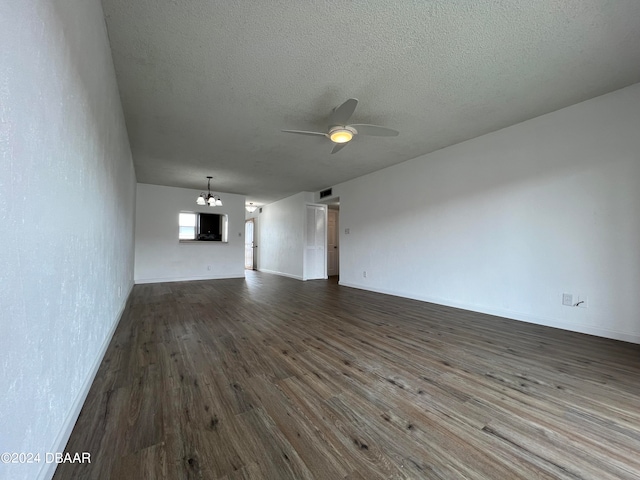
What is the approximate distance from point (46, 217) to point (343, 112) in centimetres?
228

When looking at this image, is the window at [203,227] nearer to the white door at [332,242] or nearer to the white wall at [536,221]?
the white door at [332,242]

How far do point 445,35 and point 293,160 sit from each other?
3.01m

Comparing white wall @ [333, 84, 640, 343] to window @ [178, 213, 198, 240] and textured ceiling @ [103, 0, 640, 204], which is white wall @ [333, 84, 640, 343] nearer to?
textured ceiling @ [103, 0, 640, 204]

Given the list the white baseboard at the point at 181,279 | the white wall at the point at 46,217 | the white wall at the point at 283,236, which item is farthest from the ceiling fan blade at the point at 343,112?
the white baseboard at the point at 181,279

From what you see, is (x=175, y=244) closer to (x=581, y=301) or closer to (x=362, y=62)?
(x=362, y=62)

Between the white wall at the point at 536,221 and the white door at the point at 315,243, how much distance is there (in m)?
2.89

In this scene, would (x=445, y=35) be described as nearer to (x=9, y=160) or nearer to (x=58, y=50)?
(x=58, y=50)

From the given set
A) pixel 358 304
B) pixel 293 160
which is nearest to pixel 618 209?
pixel 358 304

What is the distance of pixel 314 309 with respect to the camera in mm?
3814

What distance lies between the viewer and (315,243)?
7.30 meters

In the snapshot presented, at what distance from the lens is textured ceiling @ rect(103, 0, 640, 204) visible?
5.73ft

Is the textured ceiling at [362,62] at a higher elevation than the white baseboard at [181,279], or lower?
higher

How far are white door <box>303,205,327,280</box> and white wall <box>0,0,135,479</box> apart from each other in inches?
219

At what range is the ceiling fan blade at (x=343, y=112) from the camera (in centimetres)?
229
